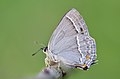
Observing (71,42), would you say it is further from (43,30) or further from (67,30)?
Answer: (43,30)

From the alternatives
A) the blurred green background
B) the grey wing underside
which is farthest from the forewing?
the blurred green background

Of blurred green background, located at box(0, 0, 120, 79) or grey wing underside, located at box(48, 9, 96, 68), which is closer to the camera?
grey wing underside, located at box(48, 9, 96, 68)

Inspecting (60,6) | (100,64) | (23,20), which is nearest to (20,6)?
(23,20)

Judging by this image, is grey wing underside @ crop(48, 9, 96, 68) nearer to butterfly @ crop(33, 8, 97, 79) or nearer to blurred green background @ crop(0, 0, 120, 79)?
butterfly @ crop(33, 8, 97, 79)

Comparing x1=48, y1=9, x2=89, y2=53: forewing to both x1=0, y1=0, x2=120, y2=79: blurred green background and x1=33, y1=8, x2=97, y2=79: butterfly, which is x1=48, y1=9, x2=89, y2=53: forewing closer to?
x1=33, y1=8, x2=97, y2=79: butterfly

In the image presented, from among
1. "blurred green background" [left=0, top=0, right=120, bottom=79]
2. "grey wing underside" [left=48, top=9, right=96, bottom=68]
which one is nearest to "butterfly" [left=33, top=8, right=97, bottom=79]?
"grey wing underside" [left=48, top=9, right=96, bottom=68]

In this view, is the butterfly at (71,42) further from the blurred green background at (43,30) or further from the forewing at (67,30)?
the blurred green background at (43,30)

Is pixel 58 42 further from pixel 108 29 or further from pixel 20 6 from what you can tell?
pixel 20 6
